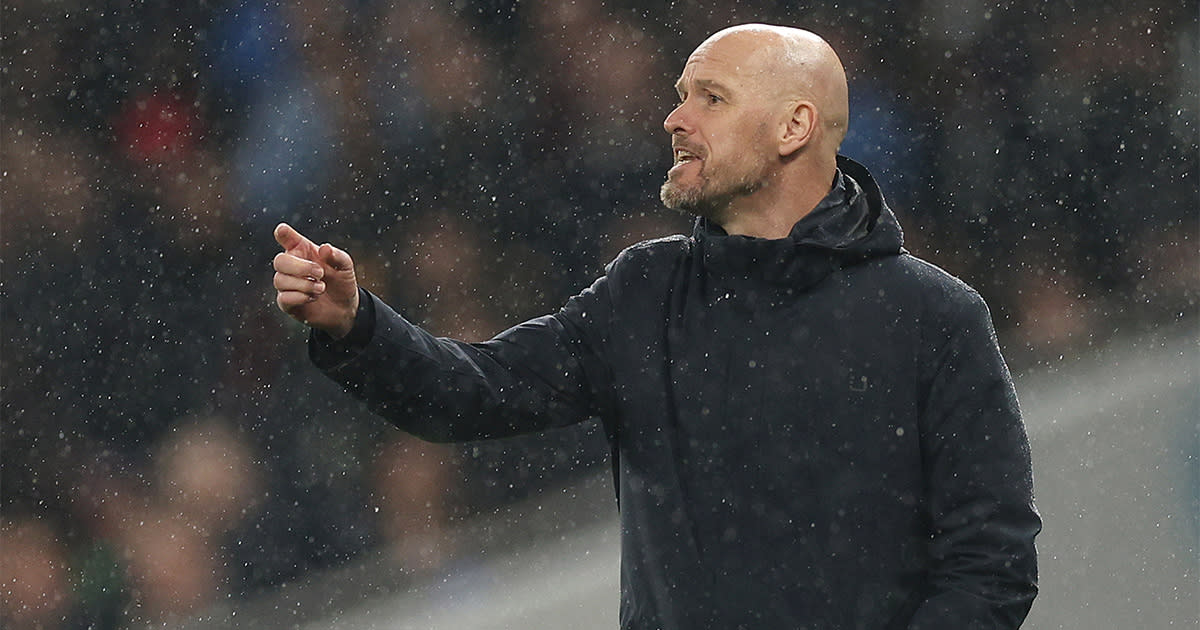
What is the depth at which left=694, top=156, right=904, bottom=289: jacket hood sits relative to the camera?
3.48ft

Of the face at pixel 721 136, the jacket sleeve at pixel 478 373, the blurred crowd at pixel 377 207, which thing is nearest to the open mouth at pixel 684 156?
the face at pixel 721 136

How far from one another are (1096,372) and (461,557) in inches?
39.1

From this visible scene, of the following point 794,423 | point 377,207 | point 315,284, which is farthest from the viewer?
point 377,207

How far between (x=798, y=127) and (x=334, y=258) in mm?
369

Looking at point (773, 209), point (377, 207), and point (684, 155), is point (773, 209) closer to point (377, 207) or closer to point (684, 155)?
point (684, 155)

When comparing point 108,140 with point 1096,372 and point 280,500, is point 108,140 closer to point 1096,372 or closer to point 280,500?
point 280,500

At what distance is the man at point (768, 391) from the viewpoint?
1.01m

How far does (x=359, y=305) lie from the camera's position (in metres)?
0.98

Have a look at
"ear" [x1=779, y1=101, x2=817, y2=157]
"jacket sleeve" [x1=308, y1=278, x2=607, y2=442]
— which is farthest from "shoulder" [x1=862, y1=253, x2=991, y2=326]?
"jacket sleeve" [x1=308, y1=278, x2=607, y2=442]

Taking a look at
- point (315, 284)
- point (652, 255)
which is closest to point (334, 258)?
point (315, 284)

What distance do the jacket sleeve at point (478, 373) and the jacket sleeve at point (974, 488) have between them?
25 cm

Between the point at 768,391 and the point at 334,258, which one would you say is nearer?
the point at 334,258

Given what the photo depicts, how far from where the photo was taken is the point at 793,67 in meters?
1.11

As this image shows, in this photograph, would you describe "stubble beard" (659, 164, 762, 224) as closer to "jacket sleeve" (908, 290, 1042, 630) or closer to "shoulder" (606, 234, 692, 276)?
"shoulder" (606, 234, 692, 276)
